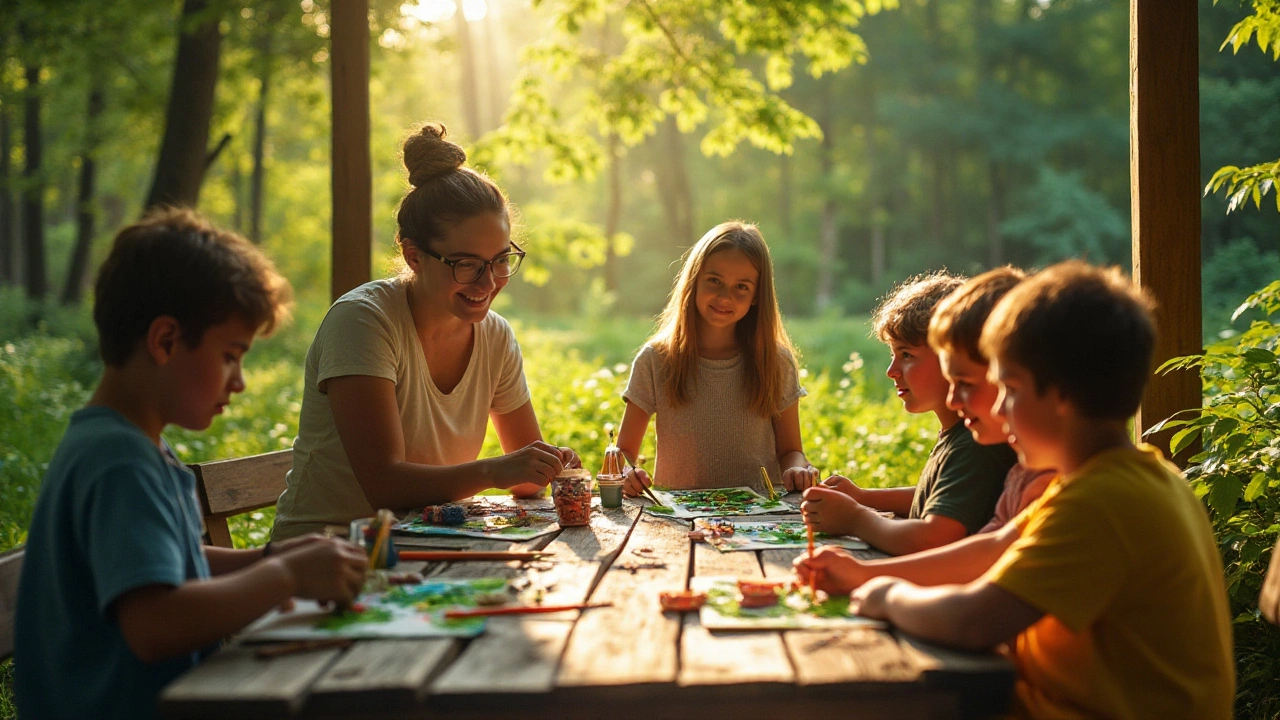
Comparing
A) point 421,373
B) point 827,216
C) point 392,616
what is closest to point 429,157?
point 421,373

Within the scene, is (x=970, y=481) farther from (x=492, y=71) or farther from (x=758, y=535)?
(x=492, y=71)

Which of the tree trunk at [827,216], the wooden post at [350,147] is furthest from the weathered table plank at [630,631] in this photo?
the tree trunk at [827,216]

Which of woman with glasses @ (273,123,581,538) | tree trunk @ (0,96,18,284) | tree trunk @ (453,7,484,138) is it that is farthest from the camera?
tree trunk @ (453,7,484,138)

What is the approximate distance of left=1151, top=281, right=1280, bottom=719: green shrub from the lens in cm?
305

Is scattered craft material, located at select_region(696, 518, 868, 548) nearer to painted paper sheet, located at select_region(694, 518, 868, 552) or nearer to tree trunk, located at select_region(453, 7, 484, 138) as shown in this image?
painted paper sheet, located at select_region(694, 518, 868, 552)

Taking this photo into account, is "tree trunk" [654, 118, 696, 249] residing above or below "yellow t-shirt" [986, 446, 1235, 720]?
above

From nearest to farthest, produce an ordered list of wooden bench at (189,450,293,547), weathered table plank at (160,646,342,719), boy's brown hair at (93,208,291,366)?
weathered table plank at (160,646,342,719) → boy's brown hair at (93,208,291,366) → wooden bench at (189,450,293,547)

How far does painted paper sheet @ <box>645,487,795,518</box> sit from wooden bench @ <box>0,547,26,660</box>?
1.58m

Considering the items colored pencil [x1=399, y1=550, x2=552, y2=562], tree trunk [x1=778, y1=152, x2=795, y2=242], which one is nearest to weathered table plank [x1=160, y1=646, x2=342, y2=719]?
colored pencil [x1=399, y1=550, x2=552, y2=562]

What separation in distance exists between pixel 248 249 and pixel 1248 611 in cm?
320

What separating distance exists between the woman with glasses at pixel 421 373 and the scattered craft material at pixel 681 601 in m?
0.98

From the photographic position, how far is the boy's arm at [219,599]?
1.66 metres

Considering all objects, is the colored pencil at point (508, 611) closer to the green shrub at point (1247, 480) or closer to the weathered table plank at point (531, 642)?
the weathered table plank at point (531, 642)

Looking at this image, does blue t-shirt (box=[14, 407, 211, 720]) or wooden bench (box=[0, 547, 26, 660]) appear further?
wooden bench (box=[0, 547, 26, 660])
